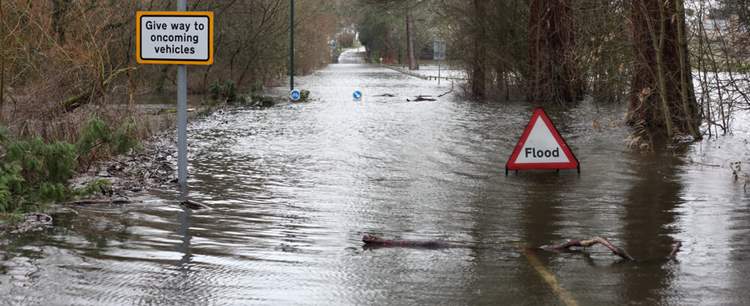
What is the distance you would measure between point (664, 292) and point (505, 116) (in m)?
19.7

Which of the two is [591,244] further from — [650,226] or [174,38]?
[174,38]

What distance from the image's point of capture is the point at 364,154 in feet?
54.4

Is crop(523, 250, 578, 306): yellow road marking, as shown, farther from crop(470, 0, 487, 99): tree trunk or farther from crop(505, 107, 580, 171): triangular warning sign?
crop(470, 0, 487, 99): tree trunk

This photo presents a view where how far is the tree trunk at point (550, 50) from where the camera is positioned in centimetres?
3145

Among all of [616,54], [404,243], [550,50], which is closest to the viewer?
[404,243]

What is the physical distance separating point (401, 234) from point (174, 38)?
12.9 feet

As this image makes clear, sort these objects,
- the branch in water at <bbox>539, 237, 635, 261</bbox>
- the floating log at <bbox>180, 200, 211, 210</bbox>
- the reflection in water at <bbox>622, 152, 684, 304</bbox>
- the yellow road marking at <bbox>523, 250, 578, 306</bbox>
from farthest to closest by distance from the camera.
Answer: the floating log at <bbox>180, 200, 211, 210</bbox> → the branch in water at <bbox>539, 237, 635, 261</bbox> → the reflection in water at <bbox>622, 152, 684, 304</bbox> → the yellow road marking at <bbox>523, 250, 578, 306</bbox>

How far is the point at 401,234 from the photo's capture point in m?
9.14

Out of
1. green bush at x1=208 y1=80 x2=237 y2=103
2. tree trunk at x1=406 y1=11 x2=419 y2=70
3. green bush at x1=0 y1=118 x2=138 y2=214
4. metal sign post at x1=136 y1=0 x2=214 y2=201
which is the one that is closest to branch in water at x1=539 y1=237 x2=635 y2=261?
metal sign post at x1=136 y1=0 x2=214 y2=201

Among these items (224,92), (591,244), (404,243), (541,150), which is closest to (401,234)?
(404,243)

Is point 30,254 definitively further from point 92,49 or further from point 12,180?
point 92,49

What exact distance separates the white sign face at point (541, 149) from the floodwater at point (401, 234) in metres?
0.22

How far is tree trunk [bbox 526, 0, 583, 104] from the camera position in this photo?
3145 centimetres

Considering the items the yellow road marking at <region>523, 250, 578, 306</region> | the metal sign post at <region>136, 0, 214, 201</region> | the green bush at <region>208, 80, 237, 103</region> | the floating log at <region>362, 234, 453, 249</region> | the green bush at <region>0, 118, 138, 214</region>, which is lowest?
the yellow road marking at <region>523, 250, 578, 306</region>
